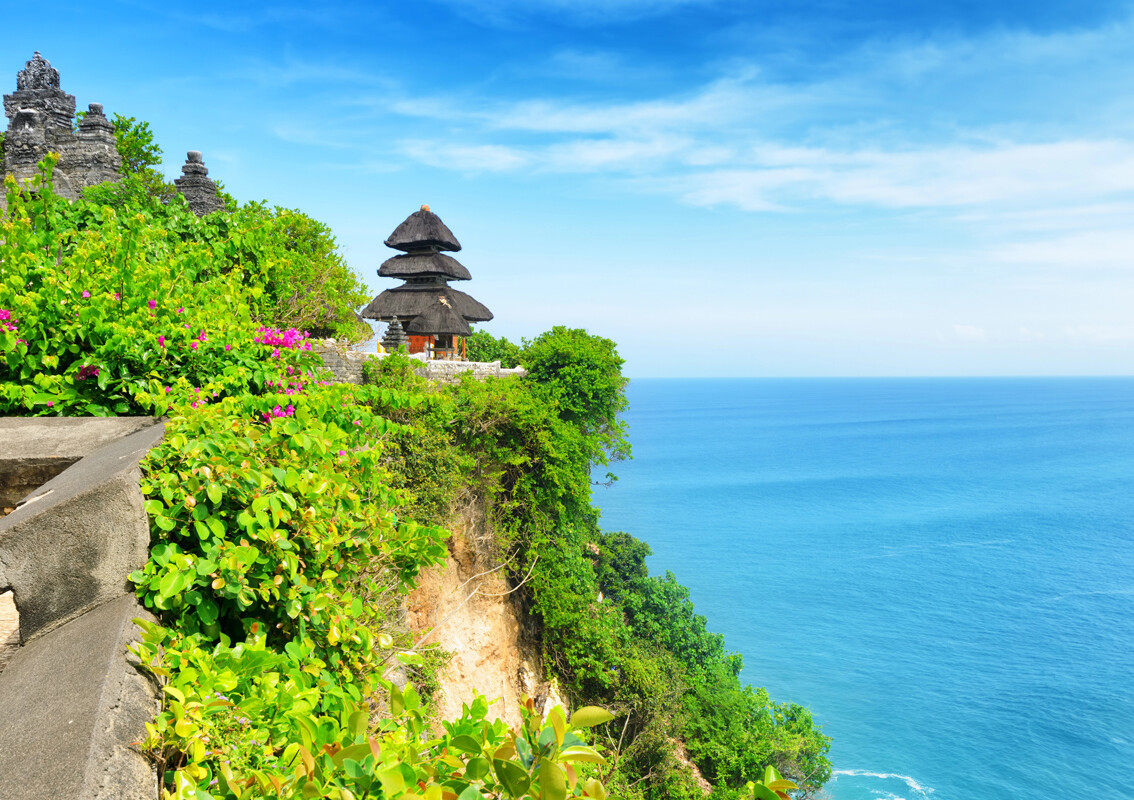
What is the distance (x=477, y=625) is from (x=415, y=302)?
1246 centimetres

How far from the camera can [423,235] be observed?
2356 centimetres

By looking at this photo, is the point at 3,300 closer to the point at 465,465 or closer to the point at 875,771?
the point at 465,465

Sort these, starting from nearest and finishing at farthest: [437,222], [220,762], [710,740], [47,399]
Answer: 1. [220,762]
2. [47,399]
3. [710,740]
4. [437,222]

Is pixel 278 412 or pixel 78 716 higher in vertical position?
pixel 278 412

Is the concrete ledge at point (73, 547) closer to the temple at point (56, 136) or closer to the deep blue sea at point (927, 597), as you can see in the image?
the temple at point (56, 136)

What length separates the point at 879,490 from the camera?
87.0m

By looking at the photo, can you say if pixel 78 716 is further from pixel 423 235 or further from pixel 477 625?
pixel 423 235

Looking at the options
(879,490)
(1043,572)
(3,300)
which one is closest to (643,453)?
(879,490)

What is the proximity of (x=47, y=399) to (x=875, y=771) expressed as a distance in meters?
38.9

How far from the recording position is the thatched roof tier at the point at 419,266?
77.2ft

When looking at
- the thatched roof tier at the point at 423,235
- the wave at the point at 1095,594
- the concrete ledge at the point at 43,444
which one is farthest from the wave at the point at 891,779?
the concrete ledge at the point at 43,444

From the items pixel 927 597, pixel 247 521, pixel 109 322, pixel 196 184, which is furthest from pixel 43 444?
pixel 927 597

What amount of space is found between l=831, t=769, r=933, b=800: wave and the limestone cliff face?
2283 cm

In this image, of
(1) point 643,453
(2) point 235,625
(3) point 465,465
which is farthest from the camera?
(1) point 643,453
